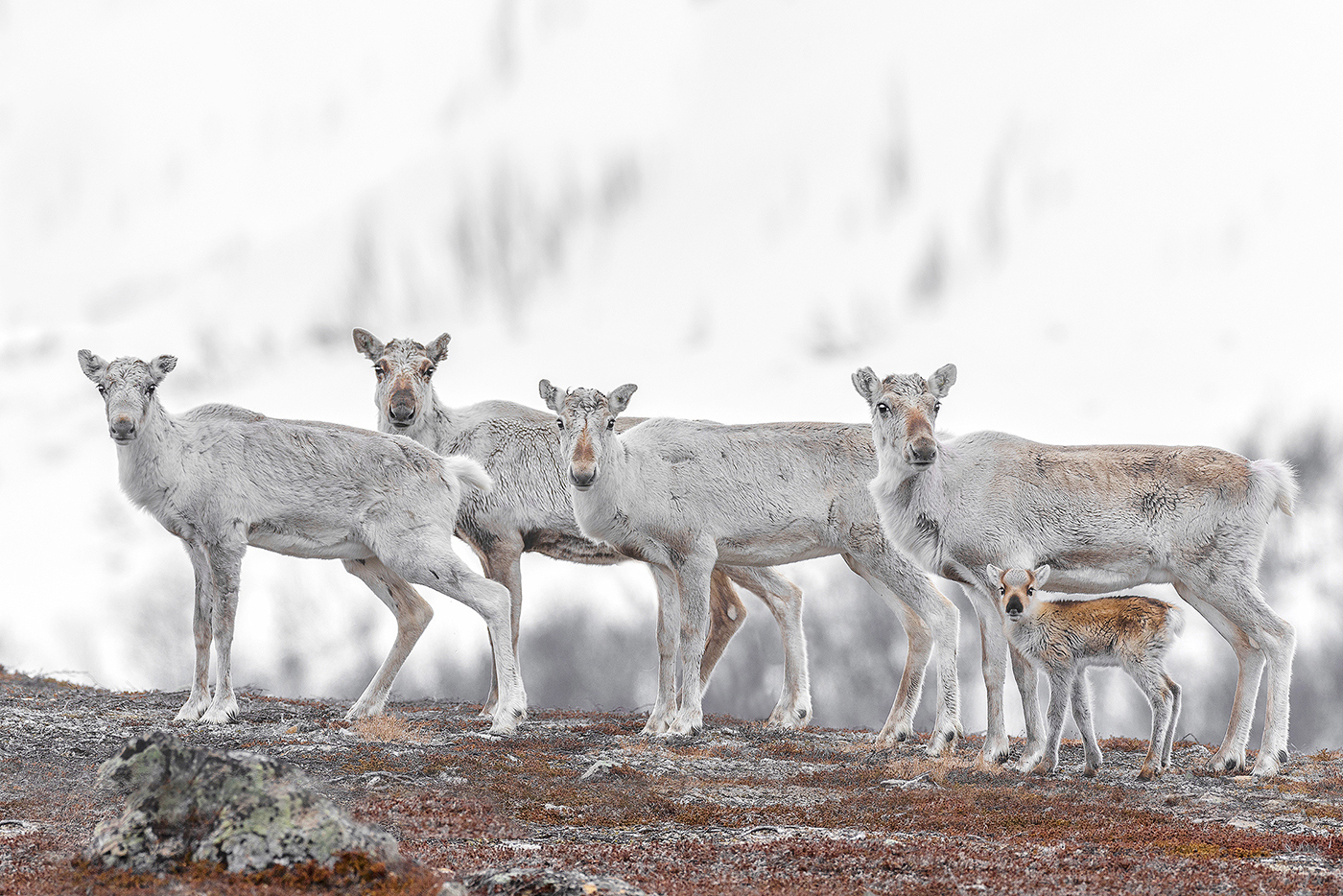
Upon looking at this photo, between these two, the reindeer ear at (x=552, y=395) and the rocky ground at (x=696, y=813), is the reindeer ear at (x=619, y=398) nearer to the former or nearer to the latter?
the reindeer ear at (x=552, y=395)

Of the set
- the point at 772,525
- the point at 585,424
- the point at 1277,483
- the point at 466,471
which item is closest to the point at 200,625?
the point at 466,471

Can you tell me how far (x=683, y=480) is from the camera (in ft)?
50.4

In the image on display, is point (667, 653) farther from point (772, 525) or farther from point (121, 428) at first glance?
point (121, 428)

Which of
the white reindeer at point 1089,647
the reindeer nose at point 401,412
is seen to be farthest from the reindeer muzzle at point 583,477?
the white reindeer at point 1089,647

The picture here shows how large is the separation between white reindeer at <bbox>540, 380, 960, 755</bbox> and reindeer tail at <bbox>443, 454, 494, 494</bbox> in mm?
1126

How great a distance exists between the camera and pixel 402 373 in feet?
55.9

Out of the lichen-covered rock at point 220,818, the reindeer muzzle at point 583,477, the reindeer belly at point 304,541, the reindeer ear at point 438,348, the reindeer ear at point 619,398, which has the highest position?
the reindeer ear at point 438,348

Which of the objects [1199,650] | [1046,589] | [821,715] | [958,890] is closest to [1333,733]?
[1199,650]

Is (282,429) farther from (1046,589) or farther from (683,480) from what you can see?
(1046,589)

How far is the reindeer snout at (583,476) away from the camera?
45.8ft

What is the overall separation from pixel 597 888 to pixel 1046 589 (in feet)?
28.6

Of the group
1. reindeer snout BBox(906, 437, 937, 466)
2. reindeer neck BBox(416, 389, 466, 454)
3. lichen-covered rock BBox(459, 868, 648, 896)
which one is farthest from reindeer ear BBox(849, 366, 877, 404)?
lichen-covered rock BBox(459, 868, 648, 896)

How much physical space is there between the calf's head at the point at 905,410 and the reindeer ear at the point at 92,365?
8.28 meters

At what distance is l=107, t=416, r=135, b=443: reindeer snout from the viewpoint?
13.7m
